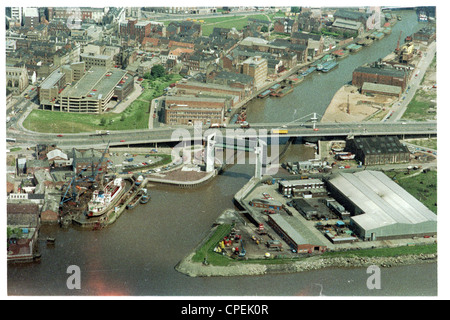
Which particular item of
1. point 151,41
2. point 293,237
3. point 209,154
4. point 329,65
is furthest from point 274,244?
point 151,41

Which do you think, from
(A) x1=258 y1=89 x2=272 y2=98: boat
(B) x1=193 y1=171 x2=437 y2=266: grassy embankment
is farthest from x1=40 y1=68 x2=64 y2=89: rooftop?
(B) x1=193 y1=171 x2=437 y2=266: grassy embankment

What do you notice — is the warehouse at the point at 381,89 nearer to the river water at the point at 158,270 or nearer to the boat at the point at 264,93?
the boat at the point at 264,93

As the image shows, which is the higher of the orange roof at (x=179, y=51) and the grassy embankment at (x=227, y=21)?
the grassy embankment at (x=227, y=21)

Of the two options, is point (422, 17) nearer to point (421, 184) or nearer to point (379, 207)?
point (421, 184)

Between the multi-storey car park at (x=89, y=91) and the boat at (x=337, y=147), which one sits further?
the multi-storey car park at (x=89, y=91)

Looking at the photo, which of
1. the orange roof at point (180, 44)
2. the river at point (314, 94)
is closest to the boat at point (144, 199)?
the river at point (314, 94)
